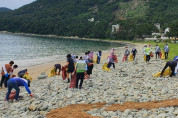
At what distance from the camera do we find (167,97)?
10.2 meters

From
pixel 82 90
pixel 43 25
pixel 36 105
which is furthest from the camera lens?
pixel 43 25

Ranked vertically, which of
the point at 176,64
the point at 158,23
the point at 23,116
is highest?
the point at 158,23

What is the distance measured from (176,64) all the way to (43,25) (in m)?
185

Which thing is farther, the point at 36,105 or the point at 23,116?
the point at 36,105

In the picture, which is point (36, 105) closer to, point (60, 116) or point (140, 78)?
point (60, 116)

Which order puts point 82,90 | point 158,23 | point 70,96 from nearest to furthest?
point 70,96 < point 82,90 < point 158,23

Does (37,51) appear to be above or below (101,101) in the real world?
below

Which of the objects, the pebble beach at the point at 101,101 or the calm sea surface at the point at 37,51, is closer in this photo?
the pebble beach at the point at 101,101

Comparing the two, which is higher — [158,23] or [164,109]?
[158,23]

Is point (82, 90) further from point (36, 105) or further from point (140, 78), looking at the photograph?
point (140, 78)

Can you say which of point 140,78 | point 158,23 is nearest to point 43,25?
point 158,23

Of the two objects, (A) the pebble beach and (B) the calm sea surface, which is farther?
(B) the calm sea surface

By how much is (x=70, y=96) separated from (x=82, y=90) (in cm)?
146

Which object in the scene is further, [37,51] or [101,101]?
[37,51]
